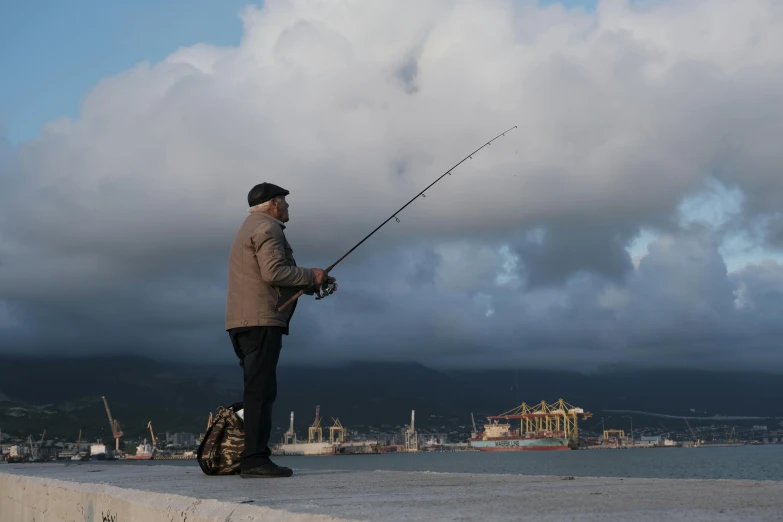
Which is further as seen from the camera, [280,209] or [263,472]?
[280,209]

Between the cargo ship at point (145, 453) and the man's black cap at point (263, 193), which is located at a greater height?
the man's black cap at point (263, 193)

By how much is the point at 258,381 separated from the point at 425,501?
232 centimetres

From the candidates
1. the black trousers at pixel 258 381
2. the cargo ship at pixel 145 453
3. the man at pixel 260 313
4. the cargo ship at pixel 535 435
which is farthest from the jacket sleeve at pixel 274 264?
the cargo ship at pixel 145 453

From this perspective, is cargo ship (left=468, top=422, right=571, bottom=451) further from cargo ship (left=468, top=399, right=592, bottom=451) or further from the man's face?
the man's face

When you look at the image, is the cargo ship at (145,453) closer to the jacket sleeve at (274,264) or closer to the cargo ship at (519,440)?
the cargo ship at (519,440)

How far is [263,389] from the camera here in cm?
535

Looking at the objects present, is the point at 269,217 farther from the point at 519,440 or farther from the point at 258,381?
the point at 519,440

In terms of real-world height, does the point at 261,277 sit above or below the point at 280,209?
below

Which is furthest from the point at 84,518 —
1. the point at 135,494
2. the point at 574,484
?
the point at 574,484

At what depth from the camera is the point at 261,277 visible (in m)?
5.47

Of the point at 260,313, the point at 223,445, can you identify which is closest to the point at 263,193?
the point at 260,313

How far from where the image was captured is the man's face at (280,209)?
19.1 ft

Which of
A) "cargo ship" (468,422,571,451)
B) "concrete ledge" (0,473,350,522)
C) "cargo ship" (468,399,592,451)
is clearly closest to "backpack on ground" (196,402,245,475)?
"concrete ledge" (0,473,350,522)

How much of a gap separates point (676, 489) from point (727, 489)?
209 millimetres
